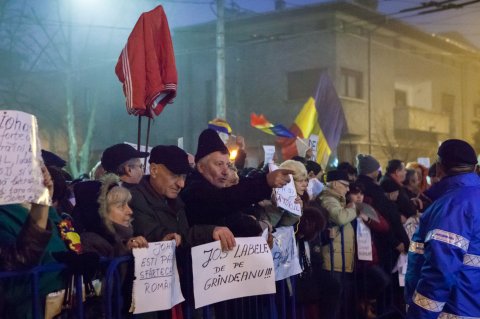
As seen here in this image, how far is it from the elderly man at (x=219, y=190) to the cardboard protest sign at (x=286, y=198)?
48 centimetres

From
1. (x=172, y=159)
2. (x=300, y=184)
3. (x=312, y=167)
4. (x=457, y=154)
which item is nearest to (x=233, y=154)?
(x=312, y=167)

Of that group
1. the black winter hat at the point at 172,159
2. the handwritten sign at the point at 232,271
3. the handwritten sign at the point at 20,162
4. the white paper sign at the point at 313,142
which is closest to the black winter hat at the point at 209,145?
the black winter hat at the point at 172,159

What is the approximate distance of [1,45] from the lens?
19.4 m

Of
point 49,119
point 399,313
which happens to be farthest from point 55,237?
point 49,119

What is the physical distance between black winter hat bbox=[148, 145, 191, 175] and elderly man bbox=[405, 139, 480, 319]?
5.46 feet

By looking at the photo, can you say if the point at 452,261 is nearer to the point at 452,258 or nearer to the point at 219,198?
the point at 452,258

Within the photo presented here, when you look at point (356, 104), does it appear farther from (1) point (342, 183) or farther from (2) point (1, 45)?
(1) point (342, 183)

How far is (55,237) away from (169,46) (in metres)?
2.59

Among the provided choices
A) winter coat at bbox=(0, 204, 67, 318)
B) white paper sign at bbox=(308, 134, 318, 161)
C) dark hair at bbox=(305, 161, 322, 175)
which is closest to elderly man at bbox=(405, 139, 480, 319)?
winter coat at bbox=(0, 204, 67, 318)

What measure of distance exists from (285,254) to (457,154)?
69.6 inches

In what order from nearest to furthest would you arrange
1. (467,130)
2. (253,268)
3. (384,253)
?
1. (253,268)
2. (384,253)
3. (467,130)

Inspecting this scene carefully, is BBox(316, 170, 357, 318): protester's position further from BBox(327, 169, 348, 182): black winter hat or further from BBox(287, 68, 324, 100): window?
BBox(287, 68, 324, 100): window

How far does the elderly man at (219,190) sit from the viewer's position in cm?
413

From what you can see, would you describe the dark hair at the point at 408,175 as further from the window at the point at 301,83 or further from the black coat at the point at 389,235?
the window at the point at 301,83
